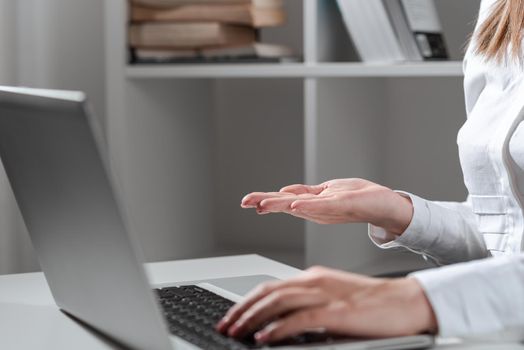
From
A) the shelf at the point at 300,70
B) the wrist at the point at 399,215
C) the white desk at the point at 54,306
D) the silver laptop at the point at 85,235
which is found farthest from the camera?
the shelf at the point at 300,70

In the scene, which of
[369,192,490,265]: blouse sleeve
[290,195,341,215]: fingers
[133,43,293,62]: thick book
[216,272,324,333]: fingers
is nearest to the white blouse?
[369,192,490,265]: blouse sleeve

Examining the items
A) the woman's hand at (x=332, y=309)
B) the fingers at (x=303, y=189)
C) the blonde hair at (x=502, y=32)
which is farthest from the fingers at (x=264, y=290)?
the blonde hair at (x=502, y=32)

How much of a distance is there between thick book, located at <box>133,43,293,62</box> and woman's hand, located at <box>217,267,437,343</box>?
3.97ft

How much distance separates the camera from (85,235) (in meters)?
0.76

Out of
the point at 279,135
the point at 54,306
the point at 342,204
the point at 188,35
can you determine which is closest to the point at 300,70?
the point at 188,35

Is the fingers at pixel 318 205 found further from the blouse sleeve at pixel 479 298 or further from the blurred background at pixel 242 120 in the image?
the blurred background at pixel 242 120

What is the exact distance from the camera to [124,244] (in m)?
0.69

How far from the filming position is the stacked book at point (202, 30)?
1.92 metres

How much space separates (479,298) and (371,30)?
1.08 meters

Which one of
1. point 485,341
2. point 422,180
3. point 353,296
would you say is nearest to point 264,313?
point 353,296

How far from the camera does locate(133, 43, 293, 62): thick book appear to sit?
6.28 feet

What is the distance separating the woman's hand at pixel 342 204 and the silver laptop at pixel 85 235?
164 mm

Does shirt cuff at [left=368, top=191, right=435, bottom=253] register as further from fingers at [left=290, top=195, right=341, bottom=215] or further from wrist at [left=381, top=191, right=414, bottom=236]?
fingers at [left=290, top=195, right=341, bottom=215]

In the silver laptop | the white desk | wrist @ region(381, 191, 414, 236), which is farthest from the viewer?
wrist @ region(381, 191, 414, 236)
